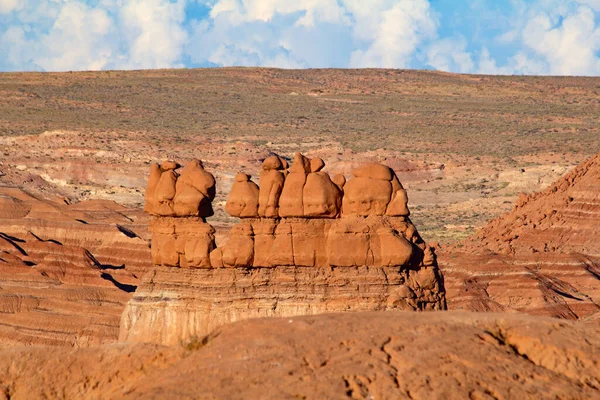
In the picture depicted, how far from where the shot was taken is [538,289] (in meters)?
42.2

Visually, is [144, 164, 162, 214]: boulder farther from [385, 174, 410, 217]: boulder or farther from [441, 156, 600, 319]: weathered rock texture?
[441, 156, 600, 319]: weathered rock texture

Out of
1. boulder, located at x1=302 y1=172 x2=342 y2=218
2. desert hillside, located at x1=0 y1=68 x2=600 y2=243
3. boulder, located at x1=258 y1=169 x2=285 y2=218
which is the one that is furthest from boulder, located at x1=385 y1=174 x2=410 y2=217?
desert hillside, located at x1=0 y1=68 x2=600 y2=243

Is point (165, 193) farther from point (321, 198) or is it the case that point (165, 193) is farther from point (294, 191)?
point (321, 198)

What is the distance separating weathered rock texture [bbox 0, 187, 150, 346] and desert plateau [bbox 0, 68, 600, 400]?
5.7 inches

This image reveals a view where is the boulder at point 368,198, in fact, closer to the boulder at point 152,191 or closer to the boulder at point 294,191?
the boulder at point 294,191

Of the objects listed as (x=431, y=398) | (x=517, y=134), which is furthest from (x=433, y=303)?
(x=517, y=134)

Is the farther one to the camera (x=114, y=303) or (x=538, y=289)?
(x=114, y=303)

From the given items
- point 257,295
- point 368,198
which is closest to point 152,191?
point 257,295

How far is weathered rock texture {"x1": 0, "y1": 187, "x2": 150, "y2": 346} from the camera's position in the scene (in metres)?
44.3

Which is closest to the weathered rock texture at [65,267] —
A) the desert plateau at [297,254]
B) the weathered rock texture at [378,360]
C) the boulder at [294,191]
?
the desert plateau at [297,254]

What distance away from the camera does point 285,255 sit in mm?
28297

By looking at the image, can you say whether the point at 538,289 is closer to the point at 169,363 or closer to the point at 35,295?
the point at 35,295

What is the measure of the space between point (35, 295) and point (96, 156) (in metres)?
60.2

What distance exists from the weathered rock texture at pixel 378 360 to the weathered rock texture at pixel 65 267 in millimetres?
23674
